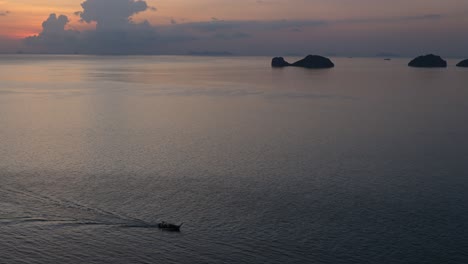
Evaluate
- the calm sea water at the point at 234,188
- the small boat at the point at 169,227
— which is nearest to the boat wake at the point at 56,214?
the calm sea water at the point at 234,188

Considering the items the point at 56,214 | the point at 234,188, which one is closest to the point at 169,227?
the point at 56,214

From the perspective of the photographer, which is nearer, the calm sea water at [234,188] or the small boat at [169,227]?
the calm sea water at [234,188]

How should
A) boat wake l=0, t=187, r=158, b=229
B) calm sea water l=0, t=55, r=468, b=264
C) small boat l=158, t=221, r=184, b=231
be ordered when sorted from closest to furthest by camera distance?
calm sea water l=0, t=55, r=468, b=264 < small boat l=158, t=221, r=184, b=231 < boat wake l=0, t=187, r=158, b=229

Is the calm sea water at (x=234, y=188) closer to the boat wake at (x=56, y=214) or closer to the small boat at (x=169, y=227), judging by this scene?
the boat wake at (x=56, y=214)

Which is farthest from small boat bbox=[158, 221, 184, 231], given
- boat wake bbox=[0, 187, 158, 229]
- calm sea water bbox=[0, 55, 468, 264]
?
boat wake bbox=[0, 187, 158, 229]

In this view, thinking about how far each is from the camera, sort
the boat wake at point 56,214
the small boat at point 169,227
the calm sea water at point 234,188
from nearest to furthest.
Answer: the calm sea water at point 234,188 < the small boat at point 169,227 < the boat wake at point 56,214

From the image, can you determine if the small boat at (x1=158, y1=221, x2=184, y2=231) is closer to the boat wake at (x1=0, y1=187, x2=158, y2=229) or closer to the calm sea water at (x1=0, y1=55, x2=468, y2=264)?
the calm sea water at (x1=0, y1=55, x2=468, y2=264)

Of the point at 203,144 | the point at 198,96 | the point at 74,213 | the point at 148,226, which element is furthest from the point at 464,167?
the point at 198,96

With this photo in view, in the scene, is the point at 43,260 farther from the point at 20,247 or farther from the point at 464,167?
the point at 464,167

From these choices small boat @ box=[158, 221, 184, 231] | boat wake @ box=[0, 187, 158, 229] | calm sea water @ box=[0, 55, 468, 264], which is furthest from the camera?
boat wake @ box=[0, 187, 158, 229]
